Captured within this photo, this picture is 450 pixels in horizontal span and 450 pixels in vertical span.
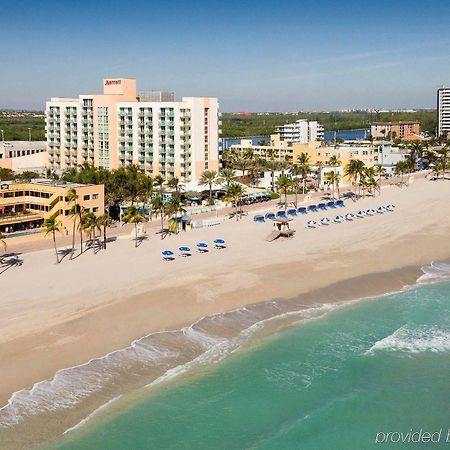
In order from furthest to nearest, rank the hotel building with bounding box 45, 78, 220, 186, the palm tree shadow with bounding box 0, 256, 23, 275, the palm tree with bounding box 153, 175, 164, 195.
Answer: the hotel building with bounding box 45, 78, 220, 186 < the palm tree with bounding box 153, 175, 164, 195 < the palm tree shadow with bounding box 0, 256, 23, 275

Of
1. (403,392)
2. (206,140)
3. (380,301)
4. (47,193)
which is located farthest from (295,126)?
(403,392)

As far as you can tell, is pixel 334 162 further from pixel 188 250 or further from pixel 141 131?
pixel 188 250

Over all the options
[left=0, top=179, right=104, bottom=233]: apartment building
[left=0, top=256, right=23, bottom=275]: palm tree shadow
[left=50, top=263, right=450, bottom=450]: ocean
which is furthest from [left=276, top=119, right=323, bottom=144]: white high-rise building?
[left=50, top=263, right=450, bottom=450]: ocean

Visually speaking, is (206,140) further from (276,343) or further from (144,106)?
(276,343)

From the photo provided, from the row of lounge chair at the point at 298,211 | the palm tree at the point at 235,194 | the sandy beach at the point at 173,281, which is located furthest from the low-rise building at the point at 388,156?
the sandy beach at the point at 173,281

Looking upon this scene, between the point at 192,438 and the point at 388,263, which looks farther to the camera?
the point at 388,263

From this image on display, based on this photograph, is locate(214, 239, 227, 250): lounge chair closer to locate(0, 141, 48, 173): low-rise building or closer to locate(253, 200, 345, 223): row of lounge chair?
locate(253, 200, 345, 223): row of lounge chair

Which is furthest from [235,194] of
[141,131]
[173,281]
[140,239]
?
[173,281]

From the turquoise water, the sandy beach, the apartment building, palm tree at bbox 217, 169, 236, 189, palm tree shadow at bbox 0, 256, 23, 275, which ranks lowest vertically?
the turquoise water
